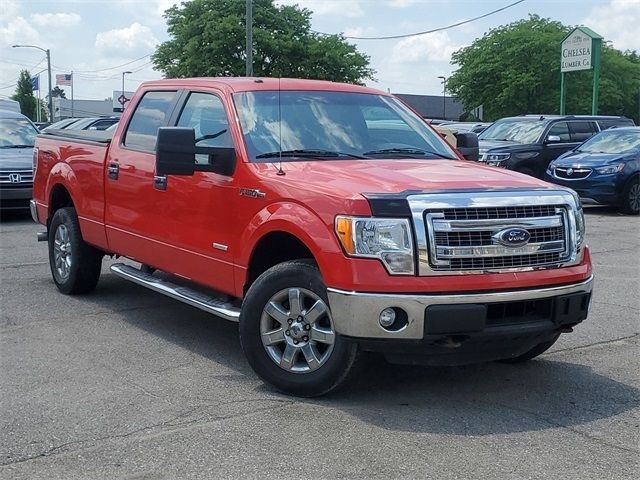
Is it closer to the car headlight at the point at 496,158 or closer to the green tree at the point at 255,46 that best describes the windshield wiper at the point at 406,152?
the car headlight at the point at 496,158

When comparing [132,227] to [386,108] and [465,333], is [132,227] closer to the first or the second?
[386,108]

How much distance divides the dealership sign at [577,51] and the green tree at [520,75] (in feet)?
56.6

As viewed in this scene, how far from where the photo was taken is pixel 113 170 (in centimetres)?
714

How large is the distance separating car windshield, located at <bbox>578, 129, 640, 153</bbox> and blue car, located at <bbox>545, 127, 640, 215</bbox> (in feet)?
0.07

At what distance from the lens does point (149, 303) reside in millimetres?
7859

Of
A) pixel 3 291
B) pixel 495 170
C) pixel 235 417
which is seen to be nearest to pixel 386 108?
pixel 495 170

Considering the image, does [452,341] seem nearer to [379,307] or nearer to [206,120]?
[379,307]

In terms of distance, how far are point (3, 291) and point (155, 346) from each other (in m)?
2.66

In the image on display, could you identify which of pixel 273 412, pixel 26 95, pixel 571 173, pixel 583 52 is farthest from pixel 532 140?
pixel 26 95

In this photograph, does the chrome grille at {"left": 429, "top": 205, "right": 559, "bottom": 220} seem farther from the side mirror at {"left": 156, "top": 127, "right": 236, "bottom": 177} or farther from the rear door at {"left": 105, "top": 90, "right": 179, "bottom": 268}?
the rear door at {"left": 105, "top": 90, "right": 179, "bottom": 268}

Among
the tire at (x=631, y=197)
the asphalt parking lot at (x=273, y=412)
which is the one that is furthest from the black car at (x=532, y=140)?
the asphalt parking lot at (x=273, y=412)

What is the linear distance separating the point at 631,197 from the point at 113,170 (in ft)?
37.8

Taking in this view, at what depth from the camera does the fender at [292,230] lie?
487cm

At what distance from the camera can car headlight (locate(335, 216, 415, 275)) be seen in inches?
185
